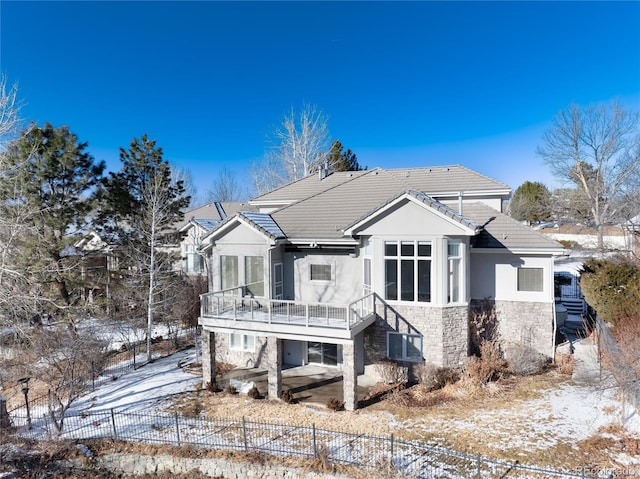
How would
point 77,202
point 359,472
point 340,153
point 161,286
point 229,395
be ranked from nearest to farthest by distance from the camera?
1. point 359,472
2. point 229,395
3. point 77,202
4. point 161,286
5. point 340,153

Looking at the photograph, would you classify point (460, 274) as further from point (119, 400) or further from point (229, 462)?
point (119, 400)

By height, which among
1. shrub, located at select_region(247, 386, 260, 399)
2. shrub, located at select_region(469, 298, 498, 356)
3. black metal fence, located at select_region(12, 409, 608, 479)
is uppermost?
shrub, located at select_region(469, 298, 498, 356)

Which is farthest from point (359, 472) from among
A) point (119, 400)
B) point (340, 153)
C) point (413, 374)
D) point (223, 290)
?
point (340, 153)

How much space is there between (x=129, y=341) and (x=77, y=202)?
837cm

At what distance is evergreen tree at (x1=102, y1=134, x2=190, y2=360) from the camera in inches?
869

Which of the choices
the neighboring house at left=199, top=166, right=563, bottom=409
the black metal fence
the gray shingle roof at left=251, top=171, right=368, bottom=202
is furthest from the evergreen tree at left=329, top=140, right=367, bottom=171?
the black metal fence

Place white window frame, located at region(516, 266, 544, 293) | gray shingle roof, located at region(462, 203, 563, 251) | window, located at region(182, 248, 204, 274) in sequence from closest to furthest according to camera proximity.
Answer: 1. gray shingle roof, located at region(462, 203, 563, 251)
2. white window frame, located at region(516, 266, 544, 293)
3. window, located at region(182, 248, 204, 274)

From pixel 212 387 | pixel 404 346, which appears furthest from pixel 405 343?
pixel 212 387

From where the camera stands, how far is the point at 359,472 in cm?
910

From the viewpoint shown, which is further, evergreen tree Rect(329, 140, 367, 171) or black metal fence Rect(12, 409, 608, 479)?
evergreen tree Rect(329, 140, 367, 171)

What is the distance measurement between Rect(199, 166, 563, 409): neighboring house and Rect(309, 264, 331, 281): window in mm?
47

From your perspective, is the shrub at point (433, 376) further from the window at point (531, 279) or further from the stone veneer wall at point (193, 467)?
the stone veneer wall at point (193, 467)

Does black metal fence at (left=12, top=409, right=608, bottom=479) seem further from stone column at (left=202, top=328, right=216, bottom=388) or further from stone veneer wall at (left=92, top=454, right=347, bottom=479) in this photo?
stone column at (left=202, top=328, right=216, bottom=388)

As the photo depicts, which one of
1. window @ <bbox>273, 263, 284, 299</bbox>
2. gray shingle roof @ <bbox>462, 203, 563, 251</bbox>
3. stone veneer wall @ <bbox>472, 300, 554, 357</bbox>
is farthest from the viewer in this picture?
window @ <bbox>273, 263, 284, 299</bbox>
